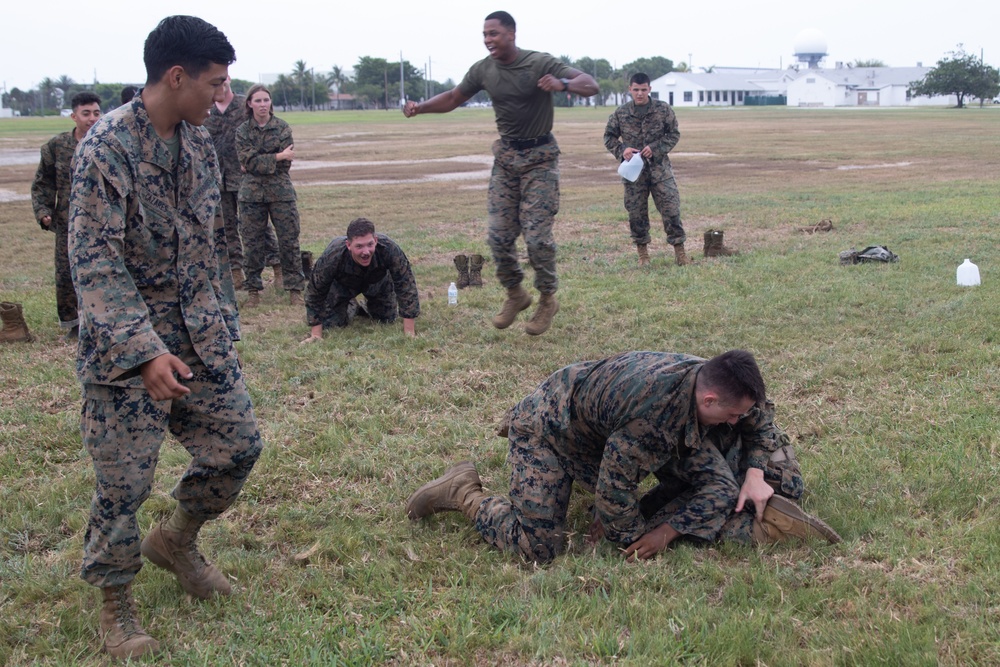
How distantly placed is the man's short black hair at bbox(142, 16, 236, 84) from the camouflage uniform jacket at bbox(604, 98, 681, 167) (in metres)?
7.97

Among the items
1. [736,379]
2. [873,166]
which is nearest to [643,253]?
[736,379]

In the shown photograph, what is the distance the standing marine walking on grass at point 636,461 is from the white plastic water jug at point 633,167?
625cm

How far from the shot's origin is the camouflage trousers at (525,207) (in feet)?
23.9

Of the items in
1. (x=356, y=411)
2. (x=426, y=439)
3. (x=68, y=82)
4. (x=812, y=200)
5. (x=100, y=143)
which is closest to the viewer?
(x=100, y=143)

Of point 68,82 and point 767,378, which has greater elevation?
point 68,82

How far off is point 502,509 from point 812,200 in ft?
44.6

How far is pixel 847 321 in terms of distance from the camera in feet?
25.4

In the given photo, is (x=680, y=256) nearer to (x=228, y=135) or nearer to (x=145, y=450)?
(x=228, y=135)

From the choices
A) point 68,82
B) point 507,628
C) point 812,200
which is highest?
point 68,82

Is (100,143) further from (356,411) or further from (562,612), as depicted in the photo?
(356,411)

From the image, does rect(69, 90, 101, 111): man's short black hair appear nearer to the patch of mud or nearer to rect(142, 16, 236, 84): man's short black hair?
rect(142, 16, 236, 84): man's short black hair

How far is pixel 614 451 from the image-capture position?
390 cm

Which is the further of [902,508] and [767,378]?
[767,378]

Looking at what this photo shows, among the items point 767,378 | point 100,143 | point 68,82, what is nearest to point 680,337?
point 767,378
